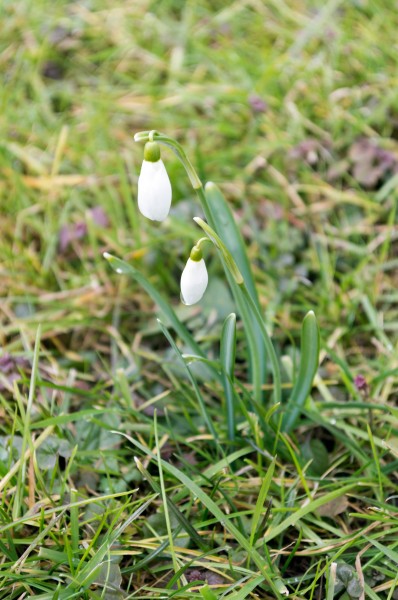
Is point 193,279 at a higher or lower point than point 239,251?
higher

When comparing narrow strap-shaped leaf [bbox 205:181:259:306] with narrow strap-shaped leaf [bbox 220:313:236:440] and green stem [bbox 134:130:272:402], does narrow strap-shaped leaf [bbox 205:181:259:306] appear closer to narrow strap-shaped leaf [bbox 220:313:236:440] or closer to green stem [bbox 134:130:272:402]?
green stem [bbox 134:130:272:402]

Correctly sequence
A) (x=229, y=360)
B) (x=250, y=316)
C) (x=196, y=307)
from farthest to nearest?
(x=196, y=307) → (x=250, y=316) → (x=229, y=360)

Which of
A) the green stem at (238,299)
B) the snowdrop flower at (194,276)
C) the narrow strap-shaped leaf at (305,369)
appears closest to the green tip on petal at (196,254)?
the snowdrop flower at (194,276)

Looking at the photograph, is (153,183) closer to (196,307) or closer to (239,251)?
(239,251)

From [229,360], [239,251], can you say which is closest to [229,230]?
[239,251]

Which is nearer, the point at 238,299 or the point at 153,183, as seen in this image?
the point at 153,183

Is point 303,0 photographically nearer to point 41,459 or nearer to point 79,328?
point 79,328

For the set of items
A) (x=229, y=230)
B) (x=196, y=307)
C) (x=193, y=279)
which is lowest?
(x=196, y=307)

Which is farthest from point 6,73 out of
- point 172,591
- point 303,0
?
point 172,591

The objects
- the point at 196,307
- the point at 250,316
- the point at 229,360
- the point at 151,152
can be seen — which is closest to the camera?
the point at 151,152
